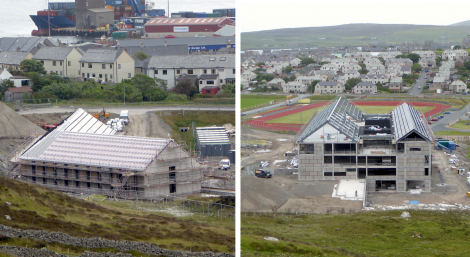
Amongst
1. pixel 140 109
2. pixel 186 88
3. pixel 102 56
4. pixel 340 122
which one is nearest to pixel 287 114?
pixel 186 88

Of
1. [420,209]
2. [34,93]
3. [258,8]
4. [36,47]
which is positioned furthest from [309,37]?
[420,209]

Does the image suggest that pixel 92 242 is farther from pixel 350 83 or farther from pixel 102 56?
pixel 350 83

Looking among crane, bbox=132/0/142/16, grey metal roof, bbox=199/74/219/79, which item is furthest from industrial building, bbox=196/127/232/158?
crane, bbox=132/0/142/16

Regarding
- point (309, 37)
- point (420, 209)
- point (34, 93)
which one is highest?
point (309, 37)

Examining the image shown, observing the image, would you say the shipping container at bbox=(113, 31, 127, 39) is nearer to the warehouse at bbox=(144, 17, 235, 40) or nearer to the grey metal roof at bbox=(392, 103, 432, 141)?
the warehouse at bbox=(144, 17, 235, 40)

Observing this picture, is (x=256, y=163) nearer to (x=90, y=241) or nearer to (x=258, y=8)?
(x=90, y=241)

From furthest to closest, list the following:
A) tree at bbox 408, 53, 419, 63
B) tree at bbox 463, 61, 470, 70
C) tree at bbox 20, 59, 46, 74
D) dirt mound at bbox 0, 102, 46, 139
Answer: tree at bbox 408, 53, 419, 63 → tree at bbox 463, 61, 470, 70 → tree at bbox 20, 59, 46, 74 → dirt mound at bbox 0, 102, 46, 139
